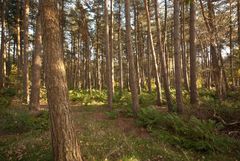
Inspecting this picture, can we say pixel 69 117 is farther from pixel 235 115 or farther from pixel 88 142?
pixel 235 115

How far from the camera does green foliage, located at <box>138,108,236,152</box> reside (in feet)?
28.2

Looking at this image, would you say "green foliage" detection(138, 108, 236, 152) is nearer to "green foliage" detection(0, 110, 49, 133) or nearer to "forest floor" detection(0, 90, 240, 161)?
"forest floor" detection(0, 90, 240, 161)

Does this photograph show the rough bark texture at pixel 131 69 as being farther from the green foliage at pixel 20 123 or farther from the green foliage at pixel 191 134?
the green foliage at pixel 20 123

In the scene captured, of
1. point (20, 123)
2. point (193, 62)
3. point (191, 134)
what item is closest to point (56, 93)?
point (191, 134)

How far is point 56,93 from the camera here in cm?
589

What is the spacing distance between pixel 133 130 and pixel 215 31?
908 centimetres

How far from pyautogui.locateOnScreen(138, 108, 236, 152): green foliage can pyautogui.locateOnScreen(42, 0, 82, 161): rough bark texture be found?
4.39 metres

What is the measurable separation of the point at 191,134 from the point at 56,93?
5.52 metres

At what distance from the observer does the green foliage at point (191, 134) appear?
28.2 ft

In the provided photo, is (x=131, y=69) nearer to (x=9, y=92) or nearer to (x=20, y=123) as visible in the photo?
(x=20, y=123)

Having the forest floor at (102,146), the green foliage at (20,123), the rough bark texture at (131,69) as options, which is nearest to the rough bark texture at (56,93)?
the forest floor at (102,146)

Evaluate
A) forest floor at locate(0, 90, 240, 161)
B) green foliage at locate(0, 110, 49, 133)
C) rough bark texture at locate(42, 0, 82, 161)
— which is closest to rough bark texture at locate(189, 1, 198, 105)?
forest floor at locate(0, 90, 240, 161)

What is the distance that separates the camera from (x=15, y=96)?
19.3 m

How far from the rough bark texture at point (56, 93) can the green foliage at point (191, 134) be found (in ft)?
14.4
